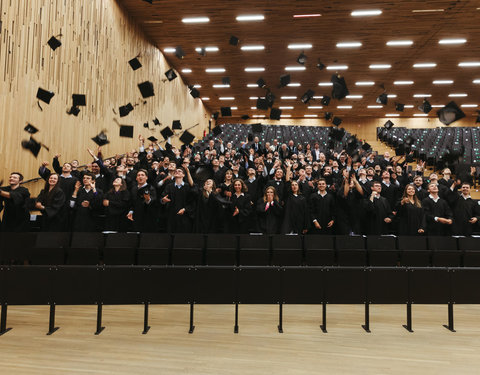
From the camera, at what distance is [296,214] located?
5188 mm

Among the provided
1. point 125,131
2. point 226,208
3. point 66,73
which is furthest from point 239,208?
point 66,73

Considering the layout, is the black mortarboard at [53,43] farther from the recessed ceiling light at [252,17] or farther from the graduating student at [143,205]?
the recessed ceiling light at [252,17]

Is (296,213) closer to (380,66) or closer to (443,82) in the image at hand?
(380,66)

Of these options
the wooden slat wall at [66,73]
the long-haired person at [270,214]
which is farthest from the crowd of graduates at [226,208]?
the wooden slat wall at [66,73]

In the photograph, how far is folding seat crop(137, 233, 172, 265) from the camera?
4.05m

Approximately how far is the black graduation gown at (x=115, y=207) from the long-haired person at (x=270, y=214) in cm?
204

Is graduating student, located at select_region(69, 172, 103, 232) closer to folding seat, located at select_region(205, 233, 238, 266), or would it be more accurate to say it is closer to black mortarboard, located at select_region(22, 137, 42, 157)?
black mortarboard, located at select_region(22, 137, 42, 157)

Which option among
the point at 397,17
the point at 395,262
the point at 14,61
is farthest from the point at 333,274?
the point at 397,17

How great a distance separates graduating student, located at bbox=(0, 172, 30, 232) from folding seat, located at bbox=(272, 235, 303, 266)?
3474 millimetres

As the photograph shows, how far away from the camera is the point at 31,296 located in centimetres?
304

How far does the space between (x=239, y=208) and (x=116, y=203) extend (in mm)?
1827

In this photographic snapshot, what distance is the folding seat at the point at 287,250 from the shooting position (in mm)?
4168

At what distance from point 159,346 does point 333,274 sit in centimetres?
179

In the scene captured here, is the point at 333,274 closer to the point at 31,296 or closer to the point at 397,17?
the point at 31,296
